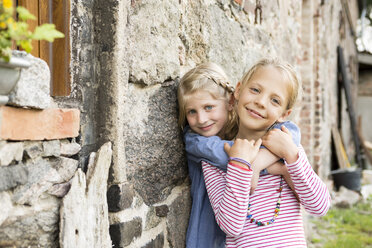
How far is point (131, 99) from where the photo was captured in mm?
1341

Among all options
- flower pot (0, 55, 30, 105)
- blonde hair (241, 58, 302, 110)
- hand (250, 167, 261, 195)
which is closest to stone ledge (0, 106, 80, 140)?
flower pot (0, 55, 30, 105)

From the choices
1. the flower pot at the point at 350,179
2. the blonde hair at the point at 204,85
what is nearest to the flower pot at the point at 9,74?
the blonde hair at the point at 204,85

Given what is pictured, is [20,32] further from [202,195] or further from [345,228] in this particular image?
[345,228]

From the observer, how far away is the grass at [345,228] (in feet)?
12.6

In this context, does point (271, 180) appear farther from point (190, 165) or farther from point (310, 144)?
point (310, 144)

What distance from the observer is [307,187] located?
1.50m

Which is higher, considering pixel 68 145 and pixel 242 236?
pixel 68 145

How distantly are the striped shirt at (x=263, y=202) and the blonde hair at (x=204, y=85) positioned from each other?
0.93 feet

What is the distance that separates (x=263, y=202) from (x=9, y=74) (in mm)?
1148

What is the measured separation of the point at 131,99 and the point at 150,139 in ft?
0.68

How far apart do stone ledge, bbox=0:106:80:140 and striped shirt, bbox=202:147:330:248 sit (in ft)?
2.11

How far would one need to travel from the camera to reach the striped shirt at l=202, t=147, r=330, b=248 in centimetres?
143

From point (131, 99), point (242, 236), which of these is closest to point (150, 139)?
point (131, 99)

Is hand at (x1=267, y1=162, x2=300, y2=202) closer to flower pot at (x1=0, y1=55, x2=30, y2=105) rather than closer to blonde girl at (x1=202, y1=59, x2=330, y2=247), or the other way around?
blonde girl at (x1=202, y1=59, x2=330, y2=247)
